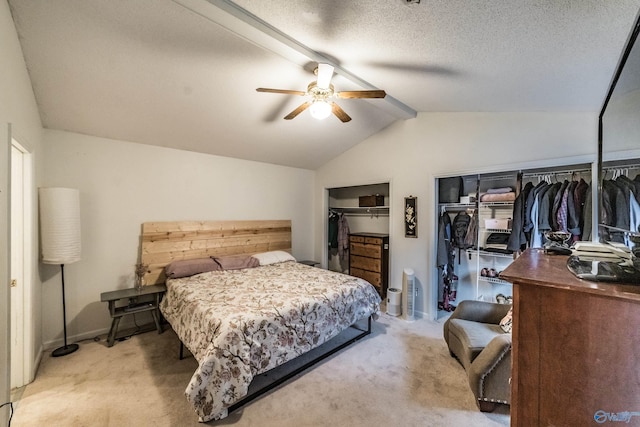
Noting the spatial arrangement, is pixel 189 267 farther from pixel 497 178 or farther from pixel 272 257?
pixel 497 178

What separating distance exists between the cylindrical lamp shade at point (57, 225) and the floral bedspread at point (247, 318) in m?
1.02

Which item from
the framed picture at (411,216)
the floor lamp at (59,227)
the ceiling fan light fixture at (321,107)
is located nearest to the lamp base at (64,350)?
the floor lamp at (59,227)

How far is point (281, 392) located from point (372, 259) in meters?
2.73

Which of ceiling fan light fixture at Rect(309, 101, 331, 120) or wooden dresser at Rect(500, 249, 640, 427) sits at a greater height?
ceiling fan light fixture at Rect(309, 101, 331, 120)

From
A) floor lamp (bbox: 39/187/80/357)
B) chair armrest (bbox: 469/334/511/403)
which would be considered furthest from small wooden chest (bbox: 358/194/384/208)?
floor lamp (bbox: 39/187/80/357)

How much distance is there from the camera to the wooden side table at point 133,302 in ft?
9.39

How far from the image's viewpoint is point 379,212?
4.99 metres

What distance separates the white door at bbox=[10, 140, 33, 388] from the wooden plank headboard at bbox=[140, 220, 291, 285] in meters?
1.11

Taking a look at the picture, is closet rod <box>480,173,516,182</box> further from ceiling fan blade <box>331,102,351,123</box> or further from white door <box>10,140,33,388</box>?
white door <box>10,140,33,388</box>

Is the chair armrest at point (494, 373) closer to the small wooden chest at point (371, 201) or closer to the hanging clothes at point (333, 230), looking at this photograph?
the small wooden chest at point (371, 201)

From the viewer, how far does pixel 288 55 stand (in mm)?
2137

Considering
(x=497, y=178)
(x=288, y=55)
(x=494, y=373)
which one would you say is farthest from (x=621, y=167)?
(x=497, y=178)

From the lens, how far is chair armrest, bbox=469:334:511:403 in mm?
1865

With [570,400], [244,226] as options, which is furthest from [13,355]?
[570,400]
